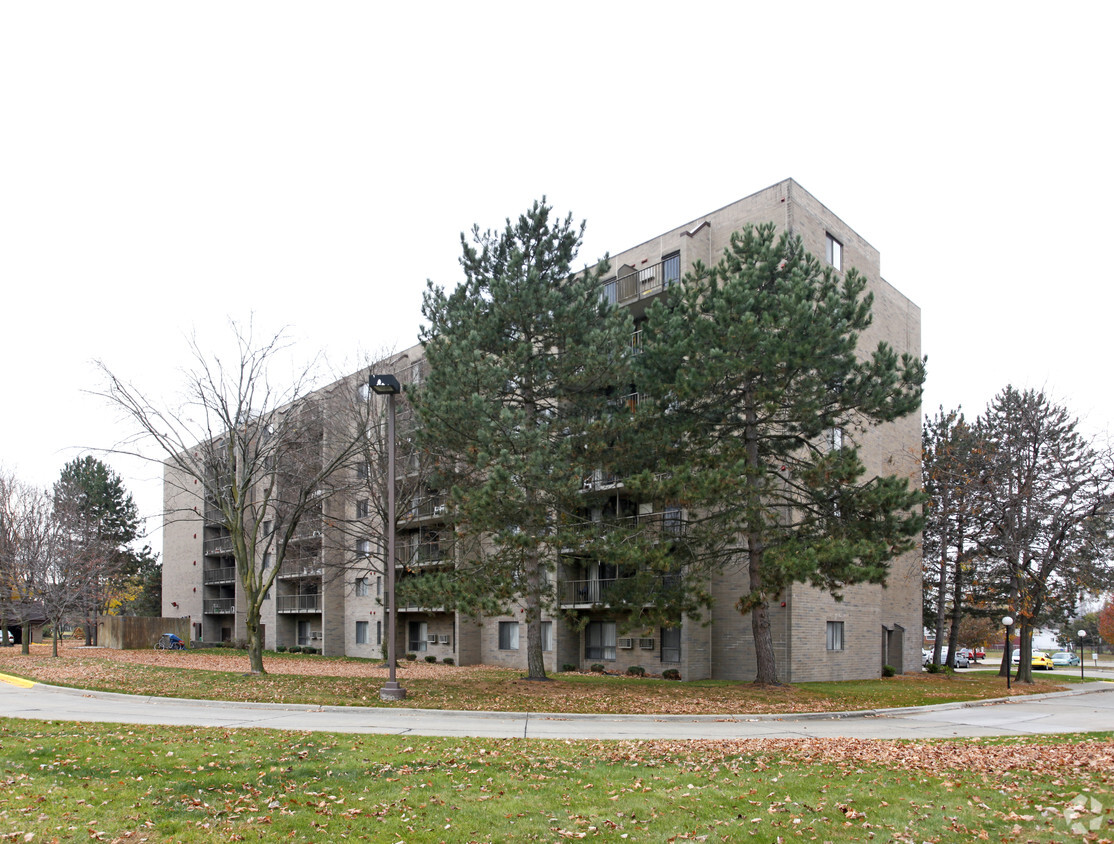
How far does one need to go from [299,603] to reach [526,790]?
46575 millimetres

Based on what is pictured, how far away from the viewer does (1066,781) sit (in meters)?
9.74

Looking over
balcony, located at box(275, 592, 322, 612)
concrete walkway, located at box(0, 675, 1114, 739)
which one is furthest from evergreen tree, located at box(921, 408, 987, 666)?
balcony, located at box(275, 592, 322, 612)

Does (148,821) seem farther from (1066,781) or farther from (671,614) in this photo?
(671,614)

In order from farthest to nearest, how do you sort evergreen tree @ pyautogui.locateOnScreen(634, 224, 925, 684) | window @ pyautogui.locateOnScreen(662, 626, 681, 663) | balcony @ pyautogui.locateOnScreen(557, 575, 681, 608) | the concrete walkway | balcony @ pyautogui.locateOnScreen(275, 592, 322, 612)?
balcony @ pyautogui.locateOnScreen(275, 592, 322, 612) < balcony @ pyautogui.locateOnScreen(557, 575, 681, 608) < window @ pyautogui.locateOnScreen(662, 626, 681, 663) < evergreen tree @ pyautogui.locateOnScreen(634, 224, 925, 684) < the concrete walkway

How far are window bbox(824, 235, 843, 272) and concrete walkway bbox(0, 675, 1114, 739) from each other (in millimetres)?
18450

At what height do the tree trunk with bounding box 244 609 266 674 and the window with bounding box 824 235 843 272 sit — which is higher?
the window with bounding box 824 235 843 272

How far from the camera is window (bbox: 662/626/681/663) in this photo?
102ft

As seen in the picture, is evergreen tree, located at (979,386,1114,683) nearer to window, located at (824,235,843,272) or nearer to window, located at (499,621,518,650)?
window, located at (824,235,843,272)

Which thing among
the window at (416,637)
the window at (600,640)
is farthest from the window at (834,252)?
the window at (416,637)

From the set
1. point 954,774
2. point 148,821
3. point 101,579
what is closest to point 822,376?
point 954,774

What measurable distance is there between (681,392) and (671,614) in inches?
251

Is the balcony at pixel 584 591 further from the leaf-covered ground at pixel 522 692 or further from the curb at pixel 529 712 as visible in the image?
the curb at pixel 529 712

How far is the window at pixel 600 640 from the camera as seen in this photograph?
33875 mm

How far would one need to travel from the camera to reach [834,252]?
34.2 metres
